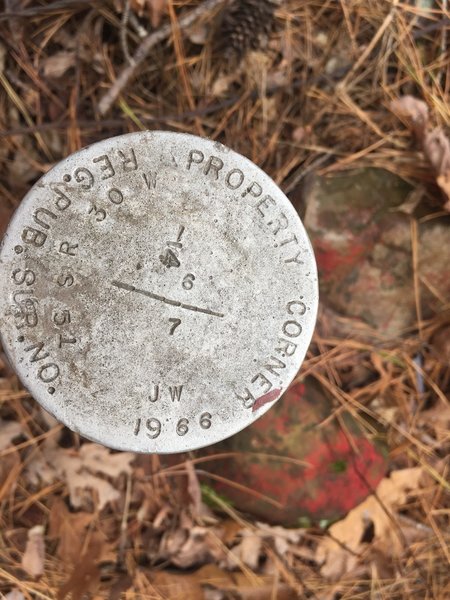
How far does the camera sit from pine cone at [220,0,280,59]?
6.95 ft

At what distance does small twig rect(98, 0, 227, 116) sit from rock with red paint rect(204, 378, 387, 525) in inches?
52.4

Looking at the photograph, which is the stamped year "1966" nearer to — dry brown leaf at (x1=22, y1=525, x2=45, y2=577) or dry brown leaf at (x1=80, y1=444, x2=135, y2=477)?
dry brown leaf at (x1=80, y1=444, x2=135, y2=477)

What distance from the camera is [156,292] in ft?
5.47

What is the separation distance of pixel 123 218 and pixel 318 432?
119 centimetres

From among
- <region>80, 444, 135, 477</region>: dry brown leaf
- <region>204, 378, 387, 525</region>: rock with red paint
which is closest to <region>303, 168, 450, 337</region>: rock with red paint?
<region>204, 378, 387, 525</region>: rock with red paint

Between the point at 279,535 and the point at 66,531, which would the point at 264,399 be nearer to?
the point at 279,535

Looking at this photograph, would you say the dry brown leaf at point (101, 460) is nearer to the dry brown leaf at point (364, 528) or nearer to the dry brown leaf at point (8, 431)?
the dry brown leaf at point (8, 431)

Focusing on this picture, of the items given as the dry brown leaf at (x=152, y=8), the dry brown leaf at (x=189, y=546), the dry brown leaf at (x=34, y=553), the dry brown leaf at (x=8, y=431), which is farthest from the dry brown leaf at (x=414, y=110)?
the dry brown leaf at (x=34, y=553)

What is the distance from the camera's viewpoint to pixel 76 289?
1.66 metres

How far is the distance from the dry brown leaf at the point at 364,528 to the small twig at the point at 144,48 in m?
1.90

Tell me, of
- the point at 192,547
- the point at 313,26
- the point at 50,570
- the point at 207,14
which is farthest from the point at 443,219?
the point at 50,570

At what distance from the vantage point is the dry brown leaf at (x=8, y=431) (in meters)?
2.23

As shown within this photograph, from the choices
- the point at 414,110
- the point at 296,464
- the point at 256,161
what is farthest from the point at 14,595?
the point at 414,110

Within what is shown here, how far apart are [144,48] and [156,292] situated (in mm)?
1084
